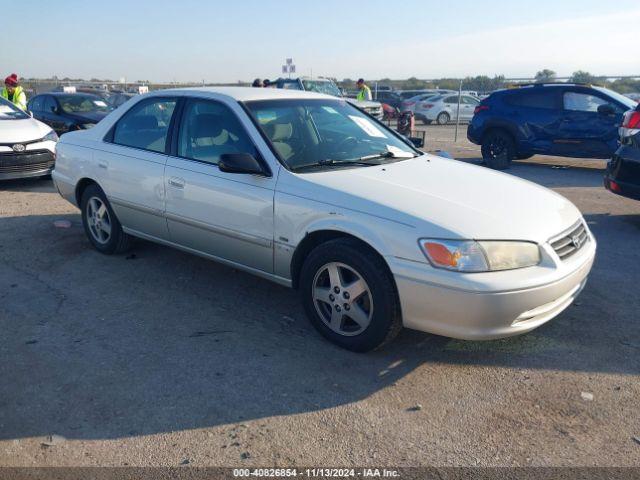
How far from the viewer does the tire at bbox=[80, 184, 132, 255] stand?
5438 mm

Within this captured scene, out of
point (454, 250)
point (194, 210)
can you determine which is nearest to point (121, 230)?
point (194, 210)

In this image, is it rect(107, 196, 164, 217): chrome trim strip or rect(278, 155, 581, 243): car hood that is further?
rect(107, 196, 164, 217): chrome trim strip

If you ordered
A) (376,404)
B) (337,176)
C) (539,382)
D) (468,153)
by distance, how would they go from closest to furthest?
(376,404)
(539,382)
(337,176)
(468,153)

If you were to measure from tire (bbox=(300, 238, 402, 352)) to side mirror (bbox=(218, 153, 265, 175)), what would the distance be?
0.72 m

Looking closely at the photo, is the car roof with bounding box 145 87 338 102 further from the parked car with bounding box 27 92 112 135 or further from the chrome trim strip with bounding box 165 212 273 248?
the parked car with bounding box 27 92 112 135

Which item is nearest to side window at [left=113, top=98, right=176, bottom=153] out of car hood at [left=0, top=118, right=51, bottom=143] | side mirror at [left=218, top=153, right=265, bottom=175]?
side mirror at [left=218, top=153, right=265, bottom=175]

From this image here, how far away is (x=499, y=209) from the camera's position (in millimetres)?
3547

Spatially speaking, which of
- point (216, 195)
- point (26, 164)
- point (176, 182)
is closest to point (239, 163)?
point (216, 195)

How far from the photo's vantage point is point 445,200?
355cm

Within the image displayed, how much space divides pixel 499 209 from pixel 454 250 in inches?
22.8

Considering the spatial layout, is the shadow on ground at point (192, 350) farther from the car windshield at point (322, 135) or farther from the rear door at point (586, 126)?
the rear door at point (586, 126)

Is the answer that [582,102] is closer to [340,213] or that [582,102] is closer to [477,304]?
[340,213]

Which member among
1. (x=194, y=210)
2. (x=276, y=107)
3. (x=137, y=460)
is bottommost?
(x=137, y=460)

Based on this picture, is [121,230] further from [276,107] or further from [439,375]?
[439,375]
